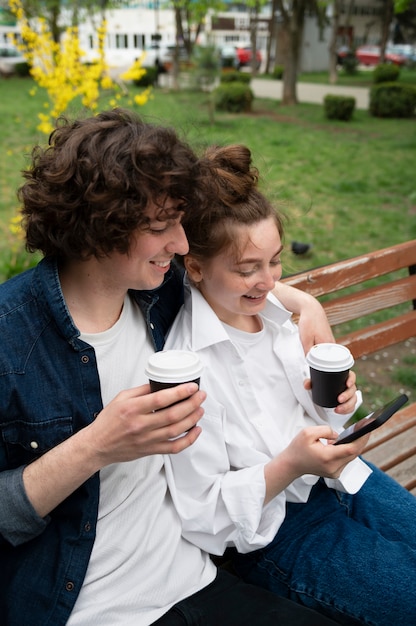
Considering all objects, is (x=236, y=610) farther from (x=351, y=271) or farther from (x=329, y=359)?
(x=351, y=271)

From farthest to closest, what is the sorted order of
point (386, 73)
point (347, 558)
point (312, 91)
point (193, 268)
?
point (312, 91)
point (386, 73)
point (193, 268)
point (347, 558)

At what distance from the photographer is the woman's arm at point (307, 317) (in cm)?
221

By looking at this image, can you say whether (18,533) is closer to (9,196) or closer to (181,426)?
(181,426)

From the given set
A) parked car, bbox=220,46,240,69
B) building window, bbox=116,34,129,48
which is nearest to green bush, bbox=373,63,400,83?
parked car, bbox=220,46,240,69

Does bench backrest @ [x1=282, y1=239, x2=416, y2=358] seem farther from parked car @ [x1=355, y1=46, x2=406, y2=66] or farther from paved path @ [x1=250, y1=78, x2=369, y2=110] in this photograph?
parked car @ [x1=355, y1=46, x2=406, y2=66]

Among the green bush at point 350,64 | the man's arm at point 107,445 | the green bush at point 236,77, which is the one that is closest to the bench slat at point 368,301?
the man's arm at point 107,445

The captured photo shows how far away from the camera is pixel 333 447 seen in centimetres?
173

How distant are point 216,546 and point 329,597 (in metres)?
0.35

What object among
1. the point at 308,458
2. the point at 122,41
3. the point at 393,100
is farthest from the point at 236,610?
the point at 122,41

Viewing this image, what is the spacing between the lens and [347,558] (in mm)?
1894

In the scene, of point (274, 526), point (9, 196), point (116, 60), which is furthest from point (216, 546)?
point (116, 60)

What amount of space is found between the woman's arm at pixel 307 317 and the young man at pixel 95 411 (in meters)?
0.67

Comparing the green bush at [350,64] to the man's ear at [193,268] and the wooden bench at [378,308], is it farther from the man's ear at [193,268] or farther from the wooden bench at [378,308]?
the man's ear at [193,268]

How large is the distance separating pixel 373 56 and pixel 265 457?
47.4 m
